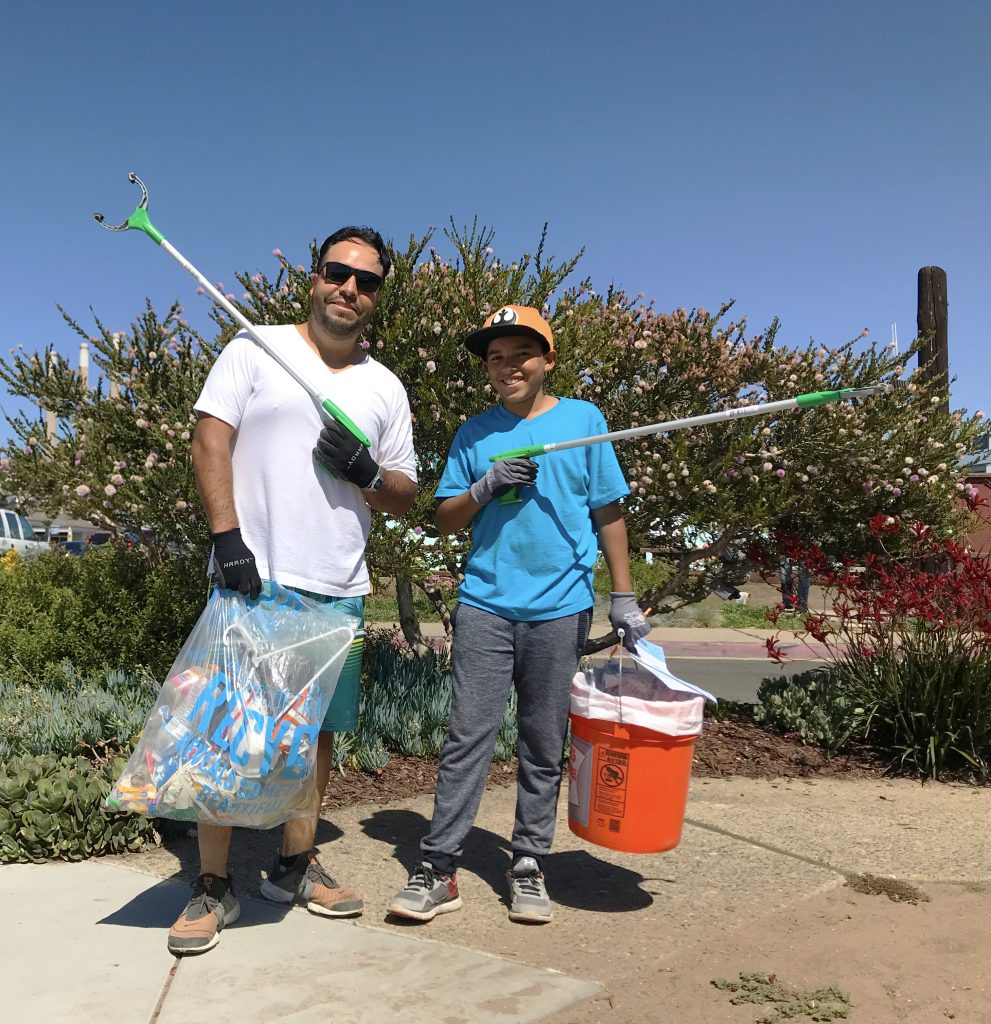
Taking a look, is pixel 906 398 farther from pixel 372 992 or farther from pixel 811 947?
pixel 372 992

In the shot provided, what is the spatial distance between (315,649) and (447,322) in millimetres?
3148

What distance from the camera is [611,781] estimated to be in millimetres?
3250

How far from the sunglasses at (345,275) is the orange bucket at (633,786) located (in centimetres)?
158

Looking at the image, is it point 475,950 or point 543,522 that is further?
point 543,522

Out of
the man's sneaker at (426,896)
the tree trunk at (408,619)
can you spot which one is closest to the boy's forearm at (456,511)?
the man's sneaker at (426,896)

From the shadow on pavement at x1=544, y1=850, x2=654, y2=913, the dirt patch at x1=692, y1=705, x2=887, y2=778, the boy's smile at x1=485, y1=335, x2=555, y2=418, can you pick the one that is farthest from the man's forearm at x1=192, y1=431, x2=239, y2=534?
the dirt patch at x1=692, y1=705, x2=887, y2=778

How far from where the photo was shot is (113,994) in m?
2.63

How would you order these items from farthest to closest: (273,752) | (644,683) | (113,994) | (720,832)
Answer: (720,832) < (644,683) < (273,752) < (113,994)

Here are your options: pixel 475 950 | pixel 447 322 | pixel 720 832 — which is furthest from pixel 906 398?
pixel 475 950

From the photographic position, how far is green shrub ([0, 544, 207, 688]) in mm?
5781

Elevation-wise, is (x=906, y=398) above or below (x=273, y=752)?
above

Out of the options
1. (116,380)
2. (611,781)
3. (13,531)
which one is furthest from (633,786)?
(13,531)

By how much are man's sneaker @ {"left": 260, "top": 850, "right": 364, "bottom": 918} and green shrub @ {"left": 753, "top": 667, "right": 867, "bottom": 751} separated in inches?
137

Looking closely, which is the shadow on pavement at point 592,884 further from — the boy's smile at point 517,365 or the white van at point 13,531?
the white van at point 13,531
